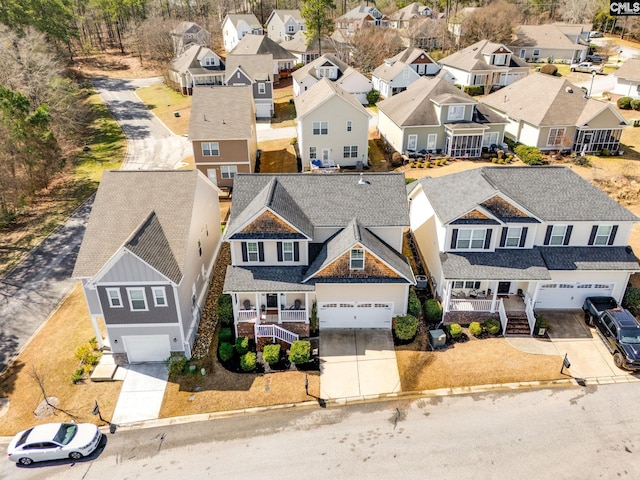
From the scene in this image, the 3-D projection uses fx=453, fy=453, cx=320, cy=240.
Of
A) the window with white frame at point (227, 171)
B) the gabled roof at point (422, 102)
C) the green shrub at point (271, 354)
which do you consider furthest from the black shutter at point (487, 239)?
the window with white frame at point (227, 171)

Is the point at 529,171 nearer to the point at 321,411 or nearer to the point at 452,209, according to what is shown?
the point at 452,209

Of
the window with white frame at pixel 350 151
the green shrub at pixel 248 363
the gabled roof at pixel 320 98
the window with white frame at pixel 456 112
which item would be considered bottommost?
the green shrub at pixel 248 363

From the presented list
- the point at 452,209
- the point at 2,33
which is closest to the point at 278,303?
the point at 452,209

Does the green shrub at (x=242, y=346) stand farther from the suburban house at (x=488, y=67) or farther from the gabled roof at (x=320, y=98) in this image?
the suburban house at (x=488, y=67)

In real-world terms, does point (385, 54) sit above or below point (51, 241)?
above

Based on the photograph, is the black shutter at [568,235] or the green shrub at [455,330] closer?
the green shrub at [455,330]

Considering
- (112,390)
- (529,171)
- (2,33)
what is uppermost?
(2,33)
